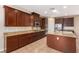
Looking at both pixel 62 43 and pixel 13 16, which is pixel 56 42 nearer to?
pixel 62 43

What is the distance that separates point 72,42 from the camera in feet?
9.57

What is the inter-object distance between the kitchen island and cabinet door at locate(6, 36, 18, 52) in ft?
5.44

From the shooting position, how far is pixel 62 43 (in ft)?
10.8

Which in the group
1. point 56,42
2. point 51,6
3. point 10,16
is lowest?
point 56,42

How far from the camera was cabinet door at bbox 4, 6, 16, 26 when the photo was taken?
3.10 metres

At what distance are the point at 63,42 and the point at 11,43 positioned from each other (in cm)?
207

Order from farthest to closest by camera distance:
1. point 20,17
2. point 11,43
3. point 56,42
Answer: point 20,17
point 56,42
point 11,43

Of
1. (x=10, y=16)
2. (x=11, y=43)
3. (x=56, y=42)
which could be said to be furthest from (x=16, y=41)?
(x=56, y=42)

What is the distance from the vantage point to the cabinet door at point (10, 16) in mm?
3096

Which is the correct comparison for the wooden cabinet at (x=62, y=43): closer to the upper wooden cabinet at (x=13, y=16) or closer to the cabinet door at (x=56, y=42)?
the cabinet door at (x=56, y=42)

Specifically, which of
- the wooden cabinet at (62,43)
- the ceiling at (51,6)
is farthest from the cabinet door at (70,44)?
the ceiling at (51,6)

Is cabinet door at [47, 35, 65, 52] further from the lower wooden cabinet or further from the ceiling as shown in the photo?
the ceiling
